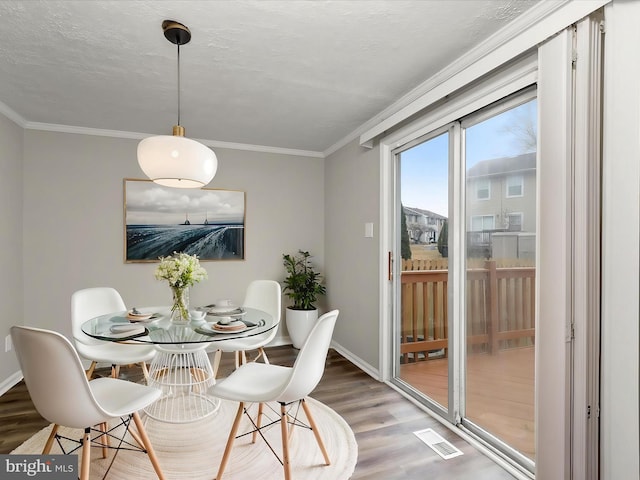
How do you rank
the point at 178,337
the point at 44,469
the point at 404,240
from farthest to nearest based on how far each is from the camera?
the point at 404,240
the point at 178,337
the point at 44,469

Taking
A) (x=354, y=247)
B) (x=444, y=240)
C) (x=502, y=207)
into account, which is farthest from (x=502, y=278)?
(x=354, y=247)

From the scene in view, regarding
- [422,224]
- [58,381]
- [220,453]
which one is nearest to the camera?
[58,381]

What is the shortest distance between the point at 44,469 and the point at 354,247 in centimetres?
288

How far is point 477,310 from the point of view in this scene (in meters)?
2.36

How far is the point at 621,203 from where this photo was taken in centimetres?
139

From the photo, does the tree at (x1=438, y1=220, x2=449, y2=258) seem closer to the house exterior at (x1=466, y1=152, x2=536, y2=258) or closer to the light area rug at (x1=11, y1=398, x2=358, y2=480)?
the house exterior at (x1=466, y1=152, x2=536, y2=258)

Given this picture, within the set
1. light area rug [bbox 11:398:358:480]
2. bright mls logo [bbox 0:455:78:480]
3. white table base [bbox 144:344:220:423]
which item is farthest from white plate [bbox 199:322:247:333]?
bright mls logo [bbox 0:455:78:480]

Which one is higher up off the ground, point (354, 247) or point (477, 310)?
point (354, 247)

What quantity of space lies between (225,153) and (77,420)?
311cm

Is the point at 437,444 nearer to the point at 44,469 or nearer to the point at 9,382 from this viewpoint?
the point at 44,469

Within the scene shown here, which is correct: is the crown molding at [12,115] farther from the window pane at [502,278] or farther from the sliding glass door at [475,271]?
the window pane at [502,278]

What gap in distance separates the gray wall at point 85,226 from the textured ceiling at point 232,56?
420 mm

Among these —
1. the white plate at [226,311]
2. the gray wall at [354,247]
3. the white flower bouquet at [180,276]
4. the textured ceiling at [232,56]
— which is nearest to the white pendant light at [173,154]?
the textured ceiling at [232,56]

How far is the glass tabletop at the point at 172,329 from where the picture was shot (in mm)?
2008
